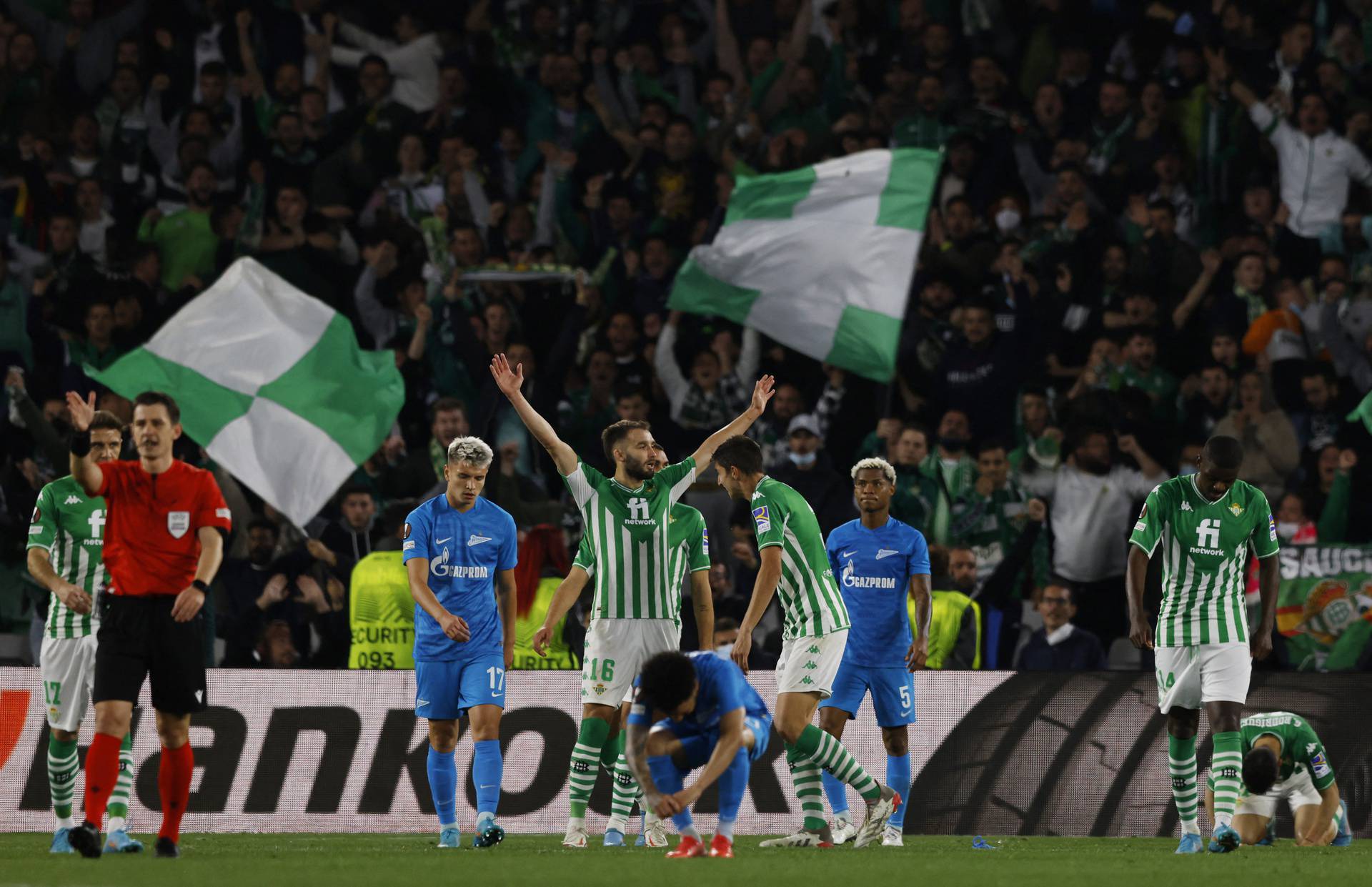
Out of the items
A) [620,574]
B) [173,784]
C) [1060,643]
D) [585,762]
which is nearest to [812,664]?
[620,574]

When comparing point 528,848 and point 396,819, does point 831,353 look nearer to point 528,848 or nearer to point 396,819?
point 396,819

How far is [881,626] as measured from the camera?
13.0 meters

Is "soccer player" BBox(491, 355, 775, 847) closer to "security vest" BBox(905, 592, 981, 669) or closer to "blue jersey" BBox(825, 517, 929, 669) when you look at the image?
"blue jersey" BBox(825, 517, 929, 669)

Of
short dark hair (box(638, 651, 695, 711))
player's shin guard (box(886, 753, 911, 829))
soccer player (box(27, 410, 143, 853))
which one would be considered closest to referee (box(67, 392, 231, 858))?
soccer player (box(27, 410, 143, 853))

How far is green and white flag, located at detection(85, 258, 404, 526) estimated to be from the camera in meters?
16.2

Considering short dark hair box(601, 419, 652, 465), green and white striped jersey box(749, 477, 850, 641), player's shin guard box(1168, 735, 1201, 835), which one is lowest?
player's shin guard box(1168, 735, 1201, 835)

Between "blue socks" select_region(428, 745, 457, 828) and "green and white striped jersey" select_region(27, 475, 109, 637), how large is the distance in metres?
2.30

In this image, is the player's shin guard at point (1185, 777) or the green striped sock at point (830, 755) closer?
the green striped sock at point (830, 755)

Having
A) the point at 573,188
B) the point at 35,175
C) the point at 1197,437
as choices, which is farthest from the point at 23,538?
the point at 1197,437

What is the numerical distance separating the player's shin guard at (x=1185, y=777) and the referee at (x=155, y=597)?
18.8 feet

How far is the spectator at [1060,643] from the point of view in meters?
15.2

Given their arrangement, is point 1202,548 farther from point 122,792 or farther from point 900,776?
point 122,792

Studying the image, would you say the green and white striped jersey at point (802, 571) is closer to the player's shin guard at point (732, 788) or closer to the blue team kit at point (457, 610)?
the blue team kit at point (457, 610)

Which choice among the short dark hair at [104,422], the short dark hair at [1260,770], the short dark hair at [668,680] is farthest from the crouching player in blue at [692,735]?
the short dark hair at [104,422]
